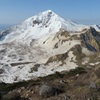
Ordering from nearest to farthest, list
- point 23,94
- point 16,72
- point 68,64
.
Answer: point 23,94 < point 16,72 < point 68,64

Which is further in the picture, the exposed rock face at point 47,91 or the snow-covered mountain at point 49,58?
the snow-covered mountain at point 49,58

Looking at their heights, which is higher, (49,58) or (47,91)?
(47,91)

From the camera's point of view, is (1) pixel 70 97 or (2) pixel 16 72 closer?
(1) pixel 70 97

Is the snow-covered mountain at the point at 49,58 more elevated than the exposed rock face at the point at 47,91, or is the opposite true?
the exposed rock face at the point at 47,91

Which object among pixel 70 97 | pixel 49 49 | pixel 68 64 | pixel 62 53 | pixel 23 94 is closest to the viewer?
pixel 70 97

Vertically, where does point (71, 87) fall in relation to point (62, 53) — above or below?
above

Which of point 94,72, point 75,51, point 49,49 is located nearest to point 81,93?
point 94,72

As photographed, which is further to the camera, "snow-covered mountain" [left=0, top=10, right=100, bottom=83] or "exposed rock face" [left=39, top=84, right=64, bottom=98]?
"snow-covered mountain" [left=0, top=10, right=100, bottom=83]

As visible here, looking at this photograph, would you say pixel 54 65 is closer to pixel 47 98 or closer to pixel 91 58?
pixel 91 58

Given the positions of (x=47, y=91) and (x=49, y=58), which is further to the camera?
(x=49, y=58)

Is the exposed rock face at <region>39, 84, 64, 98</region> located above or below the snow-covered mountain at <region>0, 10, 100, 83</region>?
above
